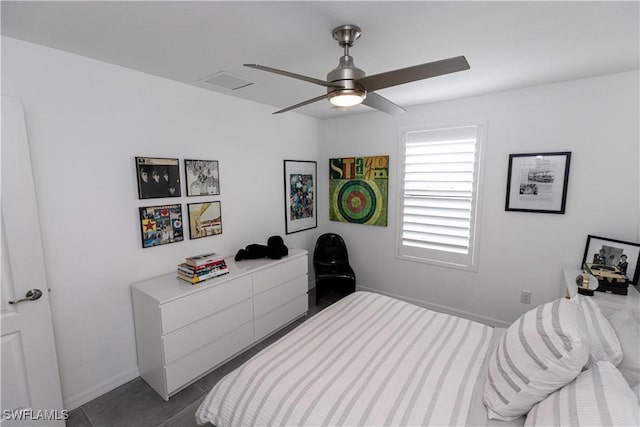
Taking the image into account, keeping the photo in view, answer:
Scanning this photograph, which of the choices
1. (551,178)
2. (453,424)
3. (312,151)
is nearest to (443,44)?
(551,178)

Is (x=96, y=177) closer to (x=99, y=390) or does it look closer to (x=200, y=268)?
(x=200, y=268)

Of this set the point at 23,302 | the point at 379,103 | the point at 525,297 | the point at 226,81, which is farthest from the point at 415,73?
the point at 525,297

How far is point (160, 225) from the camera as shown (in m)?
2.35

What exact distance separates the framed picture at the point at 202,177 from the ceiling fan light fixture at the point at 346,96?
155cm

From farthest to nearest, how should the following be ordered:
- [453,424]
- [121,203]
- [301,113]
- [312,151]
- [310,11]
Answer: [312,151] < [301,113] < [121,203] < [310,11] < [453,424]

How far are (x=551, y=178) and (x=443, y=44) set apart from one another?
1.71m

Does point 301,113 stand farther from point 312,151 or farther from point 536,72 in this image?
point 536,72

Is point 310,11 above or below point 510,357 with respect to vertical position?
above

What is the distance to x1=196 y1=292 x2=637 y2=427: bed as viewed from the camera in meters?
1.19

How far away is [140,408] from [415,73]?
8.98 feet

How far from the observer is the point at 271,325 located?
2.83m

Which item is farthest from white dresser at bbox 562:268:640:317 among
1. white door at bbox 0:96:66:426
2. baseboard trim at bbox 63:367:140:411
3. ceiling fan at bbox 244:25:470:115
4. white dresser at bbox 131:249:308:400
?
white door at bbox 0:96:66:426

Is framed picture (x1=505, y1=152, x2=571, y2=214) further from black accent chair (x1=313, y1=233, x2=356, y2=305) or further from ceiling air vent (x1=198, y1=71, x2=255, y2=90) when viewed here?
ceiling air vent (x1=198, y1=71, x2=255, y2=90)

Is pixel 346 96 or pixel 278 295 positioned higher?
pixel 346 96
